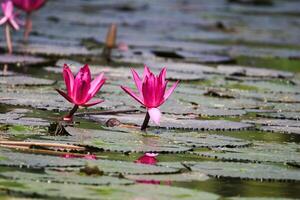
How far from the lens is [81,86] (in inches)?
126

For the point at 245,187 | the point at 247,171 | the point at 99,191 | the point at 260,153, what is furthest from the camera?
the point at 260,153

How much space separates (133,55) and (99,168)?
11.7ft

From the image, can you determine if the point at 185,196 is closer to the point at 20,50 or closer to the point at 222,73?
the point at 222,73

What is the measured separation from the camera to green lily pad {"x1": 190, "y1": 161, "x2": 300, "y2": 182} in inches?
104

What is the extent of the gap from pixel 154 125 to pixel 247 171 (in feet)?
2.62

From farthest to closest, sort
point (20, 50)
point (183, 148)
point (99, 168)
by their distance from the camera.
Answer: point (20, 50), point (183, 148), point (99, 168)

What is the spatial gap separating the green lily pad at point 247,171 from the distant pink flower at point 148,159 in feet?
0.39

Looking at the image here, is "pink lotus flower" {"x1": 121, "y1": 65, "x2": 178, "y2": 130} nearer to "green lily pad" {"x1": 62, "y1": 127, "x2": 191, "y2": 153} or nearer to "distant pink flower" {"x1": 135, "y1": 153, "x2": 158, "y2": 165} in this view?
"green lily pad" {"x1": 62, "y1": 127, "x2": 191, "y2": 153}

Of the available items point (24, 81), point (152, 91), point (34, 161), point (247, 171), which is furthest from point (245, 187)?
point (24, 81)

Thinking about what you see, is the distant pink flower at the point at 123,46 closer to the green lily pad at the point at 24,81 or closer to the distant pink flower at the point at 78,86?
the green lily pad at the point at 24,81

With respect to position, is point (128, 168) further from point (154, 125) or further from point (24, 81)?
point (24, 81)

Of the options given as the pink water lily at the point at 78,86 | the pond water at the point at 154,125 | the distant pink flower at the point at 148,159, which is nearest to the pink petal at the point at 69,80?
the pink water lily at the point at 78,86

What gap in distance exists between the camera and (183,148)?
2.98m

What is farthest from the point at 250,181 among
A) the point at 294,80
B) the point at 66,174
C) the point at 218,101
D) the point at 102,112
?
the point at 294,80
